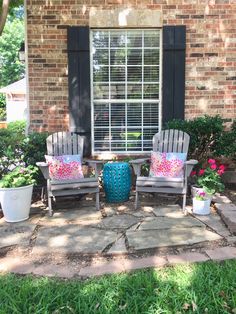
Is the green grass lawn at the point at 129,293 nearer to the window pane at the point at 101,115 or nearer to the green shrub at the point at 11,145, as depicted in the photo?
the green shrub at the point at 11,145

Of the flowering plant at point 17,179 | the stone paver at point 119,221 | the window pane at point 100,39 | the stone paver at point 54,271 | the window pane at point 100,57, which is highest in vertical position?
the window pane at point 100,39

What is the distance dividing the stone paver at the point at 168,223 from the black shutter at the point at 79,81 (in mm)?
1980

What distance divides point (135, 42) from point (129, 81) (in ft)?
1.84

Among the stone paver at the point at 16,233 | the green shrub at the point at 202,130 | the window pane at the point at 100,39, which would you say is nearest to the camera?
the stone paver at the point at 16,233

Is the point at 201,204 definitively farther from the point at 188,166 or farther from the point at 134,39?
the point at 134,39

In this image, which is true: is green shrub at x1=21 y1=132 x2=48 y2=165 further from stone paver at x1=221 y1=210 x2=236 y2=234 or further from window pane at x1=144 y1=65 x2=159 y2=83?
stone paver at x1=221 y1=210 x2=236 y2=234

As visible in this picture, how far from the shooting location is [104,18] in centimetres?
561

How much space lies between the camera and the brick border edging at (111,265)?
3006mm

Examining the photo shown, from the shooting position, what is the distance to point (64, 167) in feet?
16.4

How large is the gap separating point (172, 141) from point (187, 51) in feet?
4.66

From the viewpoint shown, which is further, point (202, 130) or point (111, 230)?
point (202, 130)

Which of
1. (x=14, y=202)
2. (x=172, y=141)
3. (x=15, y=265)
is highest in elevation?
(x=172, y=141)

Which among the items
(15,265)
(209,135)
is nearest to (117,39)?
(209,135)

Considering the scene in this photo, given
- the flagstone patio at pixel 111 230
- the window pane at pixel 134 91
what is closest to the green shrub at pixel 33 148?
the flagstone patio at pixel 111 230
